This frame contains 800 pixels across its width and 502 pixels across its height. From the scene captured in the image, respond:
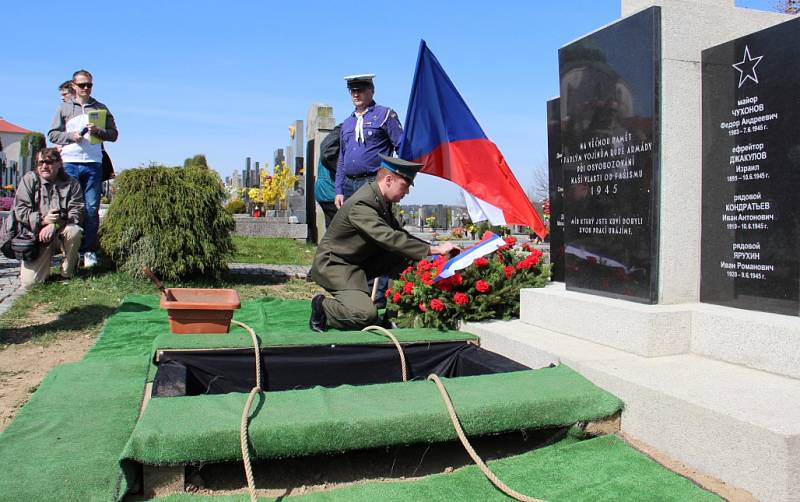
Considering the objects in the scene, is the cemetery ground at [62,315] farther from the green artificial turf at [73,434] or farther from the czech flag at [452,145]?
the czech flag at [452,145]

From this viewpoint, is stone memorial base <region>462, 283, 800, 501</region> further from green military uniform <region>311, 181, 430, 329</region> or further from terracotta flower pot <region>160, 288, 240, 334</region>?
terracotta flower pot <region>160, 288, 240, 334</region>

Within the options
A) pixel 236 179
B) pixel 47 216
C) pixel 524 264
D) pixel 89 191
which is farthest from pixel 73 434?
pixel 236 179

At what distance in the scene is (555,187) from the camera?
6.17 meters

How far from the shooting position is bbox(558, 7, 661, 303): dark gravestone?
3.70 m

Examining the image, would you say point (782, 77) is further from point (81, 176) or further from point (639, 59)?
point (81, 176)

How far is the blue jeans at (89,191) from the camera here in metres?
7.76

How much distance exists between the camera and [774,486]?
2.26 metres

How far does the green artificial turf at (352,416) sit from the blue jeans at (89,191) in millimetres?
5848

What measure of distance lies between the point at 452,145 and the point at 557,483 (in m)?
3.01

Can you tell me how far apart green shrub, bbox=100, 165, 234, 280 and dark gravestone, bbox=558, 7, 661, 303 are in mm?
4638

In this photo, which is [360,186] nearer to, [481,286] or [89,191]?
[481,286]

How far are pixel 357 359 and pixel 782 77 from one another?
2.65m

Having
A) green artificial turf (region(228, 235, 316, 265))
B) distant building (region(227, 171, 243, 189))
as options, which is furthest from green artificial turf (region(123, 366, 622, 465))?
distant building (region(227, 171, 243, 189))

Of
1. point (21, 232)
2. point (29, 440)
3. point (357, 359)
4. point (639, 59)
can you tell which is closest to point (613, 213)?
point (639, 59)
